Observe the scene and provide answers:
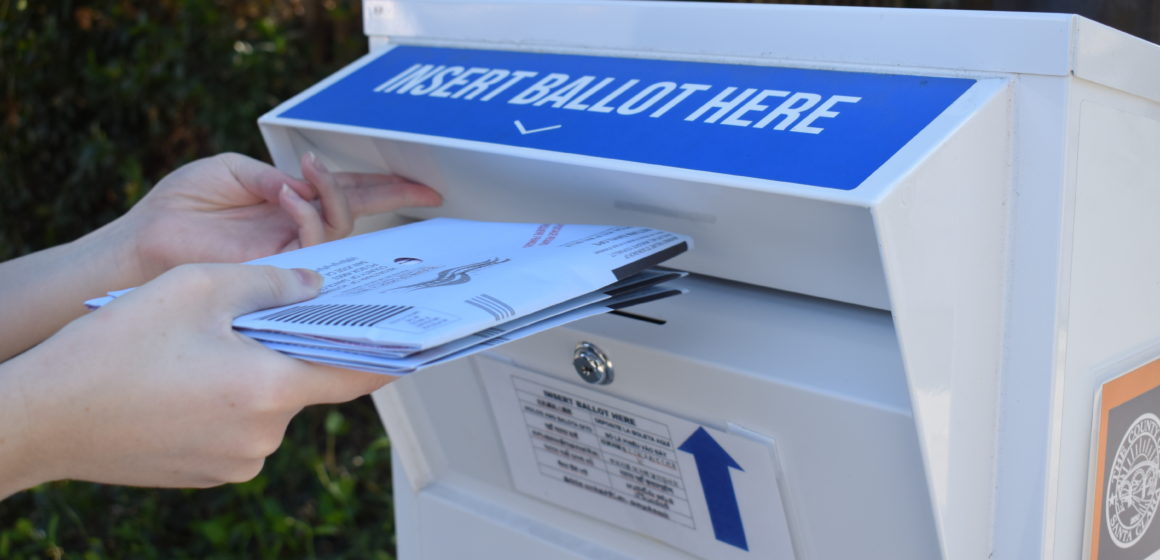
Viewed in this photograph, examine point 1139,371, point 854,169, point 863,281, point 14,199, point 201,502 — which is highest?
point 854,169

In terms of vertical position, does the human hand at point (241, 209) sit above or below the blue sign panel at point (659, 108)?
below

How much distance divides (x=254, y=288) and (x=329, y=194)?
0.43 meters

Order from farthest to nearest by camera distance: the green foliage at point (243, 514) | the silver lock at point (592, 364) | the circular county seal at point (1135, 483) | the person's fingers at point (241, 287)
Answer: the green foliage at point (243, 514) < the silver lock at point (592, 364) < the circular county seal at point (1135, 483) < the person's fingers at point (241, 287)

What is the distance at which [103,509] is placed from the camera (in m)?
3.02

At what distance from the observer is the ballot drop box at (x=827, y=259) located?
87cm

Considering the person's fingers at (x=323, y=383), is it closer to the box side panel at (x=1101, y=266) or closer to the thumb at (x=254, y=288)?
the thumb at (x=254, y=288)

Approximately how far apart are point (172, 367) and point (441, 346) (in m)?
0.24

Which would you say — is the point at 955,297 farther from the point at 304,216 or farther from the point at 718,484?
the point at 304,216

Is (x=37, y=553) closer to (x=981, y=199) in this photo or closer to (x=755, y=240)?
(x=755, y=240)

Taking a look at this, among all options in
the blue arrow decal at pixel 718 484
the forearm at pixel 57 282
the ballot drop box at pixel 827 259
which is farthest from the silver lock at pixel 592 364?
the forearm at pixel 57 282

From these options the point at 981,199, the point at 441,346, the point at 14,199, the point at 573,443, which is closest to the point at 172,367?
the point at 441,346

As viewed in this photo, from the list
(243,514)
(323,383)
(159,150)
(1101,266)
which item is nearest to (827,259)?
(1101,266)

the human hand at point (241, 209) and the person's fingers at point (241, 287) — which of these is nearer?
the person's fingers at point (241, 287)

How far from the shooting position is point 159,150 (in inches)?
128
